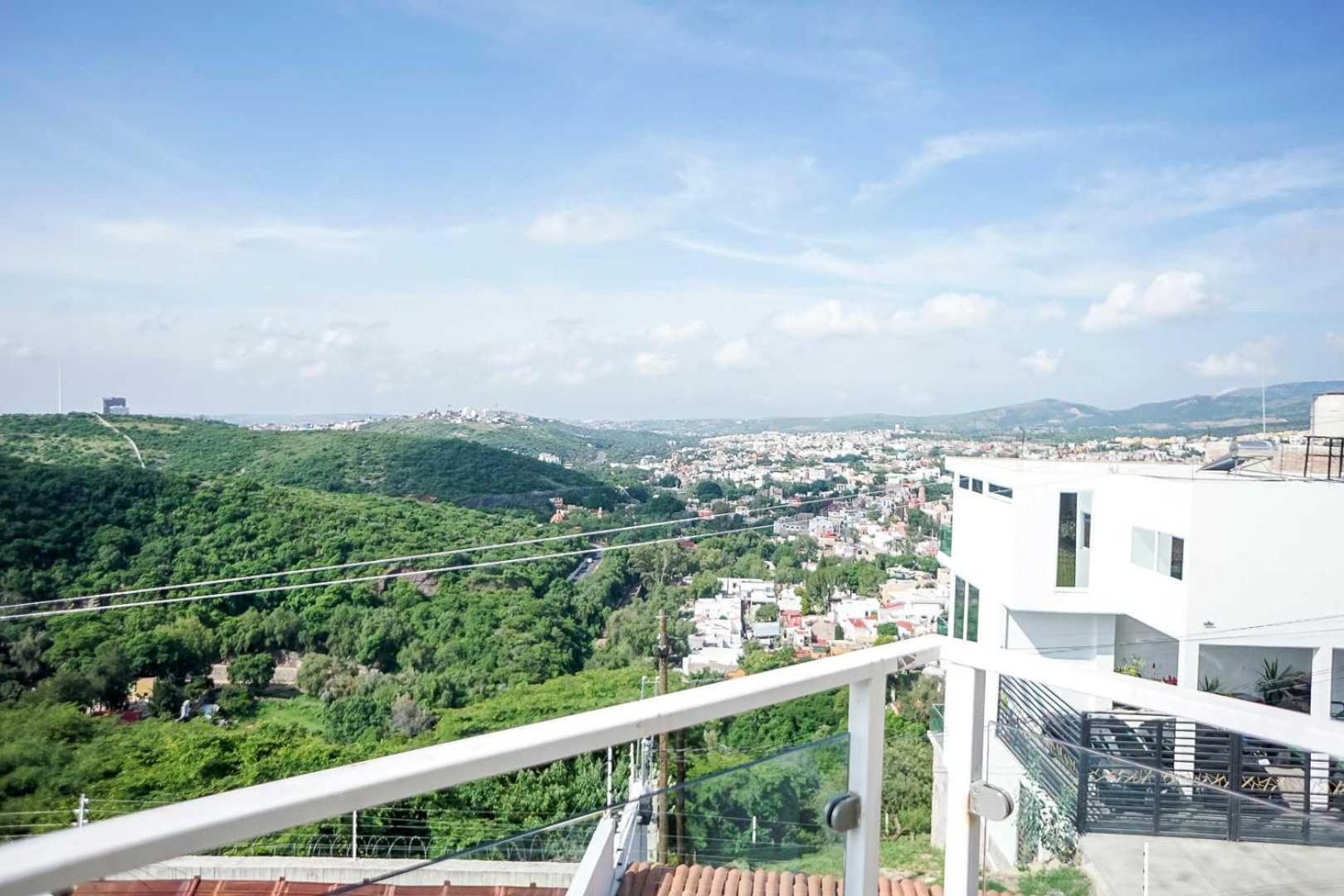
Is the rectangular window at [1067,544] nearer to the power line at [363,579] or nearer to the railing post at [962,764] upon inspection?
the railing post at [962,764]

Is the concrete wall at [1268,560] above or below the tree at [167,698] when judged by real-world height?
above

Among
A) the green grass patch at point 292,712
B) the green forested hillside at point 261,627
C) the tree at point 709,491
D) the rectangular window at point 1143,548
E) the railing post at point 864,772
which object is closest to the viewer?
the railing post at point 864,772

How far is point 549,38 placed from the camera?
27484mm

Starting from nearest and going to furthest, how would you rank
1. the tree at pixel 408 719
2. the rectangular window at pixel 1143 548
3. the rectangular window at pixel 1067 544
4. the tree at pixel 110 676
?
the rectangular window at pixel 1143 548, the rectangular window at pixel 1067 544, the tree at pixel 110 676, the tree at pixel 408 719

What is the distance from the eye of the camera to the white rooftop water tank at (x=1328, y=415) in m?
8.62

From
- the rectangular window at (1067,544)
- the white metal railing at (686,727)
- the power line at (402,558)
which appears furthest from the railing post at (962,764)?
the power line at (402,558)

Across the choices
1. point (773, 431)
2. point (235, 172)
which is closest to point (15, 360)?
point (235, 172)

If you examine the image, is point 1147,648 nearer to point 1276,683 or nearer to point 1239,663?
point 1239,663

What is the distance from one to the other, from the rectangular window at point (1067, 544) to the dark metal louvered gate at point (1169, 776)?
29.0 feet

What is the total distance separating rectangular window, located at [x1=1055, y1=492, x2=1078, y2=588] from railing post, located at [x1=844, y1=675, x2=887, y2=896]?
9.17 meters

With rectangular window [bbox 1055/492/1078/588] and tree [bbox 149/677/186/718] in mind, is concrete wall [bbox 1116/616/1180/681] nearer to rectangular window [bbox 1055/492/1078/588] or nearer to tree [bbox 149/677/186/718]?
rectangular window [bbox 1055/492/1078/588]

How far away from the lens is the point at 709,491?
25.7 m

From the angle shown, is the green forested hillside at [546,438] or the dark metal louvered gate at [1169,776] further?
the green forested hillside at [546,438]

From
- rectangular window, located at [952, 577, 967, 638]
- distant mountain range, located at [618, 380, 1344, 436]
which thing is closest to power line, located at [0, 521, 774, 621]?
distant mountain range, located at [618, 380, 1344, 436]
